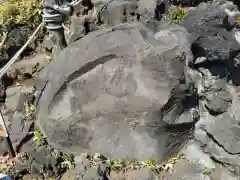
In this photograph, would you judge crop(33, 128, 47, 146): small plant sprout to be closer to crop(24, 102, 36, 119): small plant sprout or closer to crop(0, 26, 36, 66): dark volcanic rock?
crop(24, 102, 36, 119): small plant sprout

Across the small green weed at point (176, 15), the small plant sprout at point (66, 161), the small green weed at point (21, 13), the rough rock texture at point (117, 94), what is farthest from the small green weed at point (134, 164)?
the small green weed at point (21, 13)

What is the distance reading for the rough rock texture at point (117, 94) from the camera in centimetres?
579

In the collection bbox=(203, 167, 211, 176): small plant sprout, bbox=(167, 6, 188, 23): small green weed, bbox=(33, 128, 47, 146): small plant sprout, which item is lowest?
bbox=(203, 167, 211, 176): small plant sprout

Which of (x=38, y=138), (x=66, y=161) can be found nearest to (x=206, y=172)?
(x=66, y=161)

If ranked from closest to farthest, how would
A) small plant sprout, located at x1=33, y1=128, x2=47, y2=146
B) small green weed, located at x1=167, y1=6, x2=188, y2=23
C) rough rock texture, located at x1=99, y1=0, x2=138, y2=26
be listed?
small plant sprout, located at x1=33, y1=128, x2=47, y2=146 → small green weed, located at x1=167, y1=6, x2=188, y2=23 → rough rock texture, located at x1=99, y1=0, x2=138, y2=26

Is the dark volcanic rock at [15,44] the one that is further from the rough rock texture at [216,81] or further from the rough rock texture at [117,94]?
the rough rock texture at [216,81]

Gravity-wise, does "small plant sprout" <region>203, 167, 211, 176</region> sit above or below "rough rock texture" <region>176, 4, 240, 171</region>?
below

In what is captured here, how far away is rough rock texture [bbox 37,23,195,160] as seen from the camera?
579cm

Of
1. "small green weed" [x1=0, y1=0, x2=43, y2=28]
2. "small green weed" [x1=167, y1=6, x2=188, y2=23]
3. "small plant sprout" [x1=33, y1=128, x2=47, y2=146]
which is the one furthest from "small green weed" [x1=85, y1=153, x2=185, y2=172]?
"small green weed" [x1=0, y1=0, x2=43, y2=28]

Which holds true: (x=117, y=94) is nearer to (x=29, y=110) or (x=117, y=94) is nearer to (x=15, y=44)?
(x=29, y=110)

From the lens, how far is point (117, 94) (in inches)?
235

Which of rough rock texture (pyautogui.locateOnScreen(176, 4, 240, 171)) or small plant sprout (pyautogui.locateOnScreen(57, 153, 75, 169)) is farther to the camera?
small plant sprout (pyautogui.locateOnScreen(57, 153, 75, 169))

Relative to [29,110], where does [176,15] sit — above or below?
above

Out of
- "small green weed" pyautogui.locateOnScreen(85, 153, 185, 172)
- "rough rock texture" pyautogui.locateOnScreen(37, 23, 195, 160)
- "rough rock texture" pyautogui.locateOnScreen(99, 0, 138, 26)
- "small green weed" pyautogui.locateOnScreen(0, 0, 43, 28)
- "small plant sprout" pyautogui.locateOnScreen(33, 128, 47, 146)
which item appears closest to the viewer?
"rough rock texture" pyautogui.locateOnScreen(37, 23, 195, 160)
